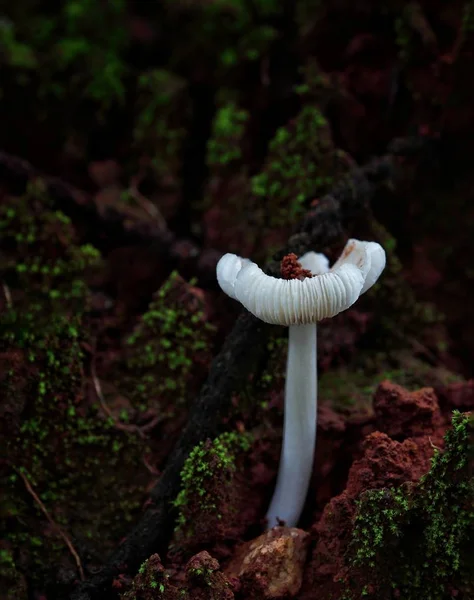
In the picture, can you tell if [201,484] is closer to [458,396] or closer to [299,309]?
[299,309]

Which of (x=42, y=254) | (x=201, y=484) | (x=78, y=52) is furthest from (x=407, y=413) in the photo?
(x=78, y=52)

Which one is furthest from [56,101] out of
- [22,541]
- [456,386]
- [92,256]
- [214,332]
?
[456,386]

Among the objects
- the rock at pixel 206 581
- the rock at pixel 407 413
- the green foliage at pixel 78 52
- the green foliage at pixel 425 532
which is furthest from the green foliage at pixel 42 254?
the green foliage at pixel 425 532

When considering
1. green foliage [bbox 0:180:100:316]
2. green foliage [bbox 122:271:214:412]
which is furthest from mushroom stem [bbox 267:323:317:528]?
green foliage [bbox 0:180:100:316]

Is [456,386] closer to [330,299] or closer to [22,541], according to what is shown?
[330,299]

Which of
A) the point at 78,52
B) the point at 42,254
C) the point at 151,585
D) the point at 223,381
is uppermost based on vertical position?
the point at 78,52

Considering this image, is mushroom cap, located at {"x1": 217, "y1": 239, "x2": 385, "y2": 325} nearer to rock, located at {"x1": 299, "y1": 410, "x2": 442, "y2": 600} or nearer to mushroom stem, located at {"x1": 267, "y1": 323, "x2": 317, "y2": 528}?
mushroom stem, located at {"x1": 267, "y1": 323, "x2": 317, "y2": 528}

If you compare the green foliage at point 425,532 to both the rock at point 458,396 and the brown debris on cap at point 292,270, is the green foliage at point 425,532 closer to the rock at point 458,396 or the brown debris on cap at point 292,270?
the brown debris on cap at point 292,270
